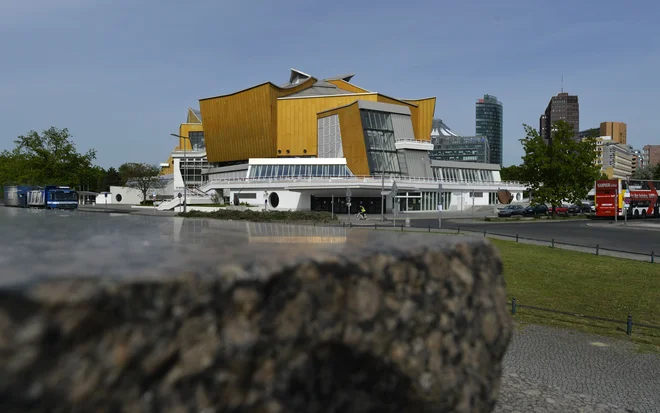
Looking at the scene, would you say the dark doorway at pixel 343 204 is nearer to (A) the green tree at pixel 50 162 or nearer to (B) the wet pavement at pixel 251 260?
(A) the green tree at pixel 50 162

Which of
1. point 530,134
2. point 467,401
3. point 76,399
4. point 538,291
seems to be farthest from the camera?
point 530,134

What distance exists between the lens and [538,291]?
51.5 feet

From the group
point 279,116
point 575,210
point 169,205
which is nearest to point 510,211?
point 575,210

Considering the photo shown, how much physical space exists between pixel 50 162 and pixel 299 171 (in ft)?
99.3

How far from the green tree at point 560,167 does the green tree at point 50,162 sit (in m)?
49.9

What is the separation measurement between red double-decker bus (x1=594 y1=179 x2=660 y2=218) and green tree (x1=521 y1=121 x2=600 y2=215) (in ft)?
5.85

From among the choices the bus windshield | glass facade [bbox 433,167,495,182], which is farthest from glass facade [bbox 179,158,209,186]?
the bus windshield

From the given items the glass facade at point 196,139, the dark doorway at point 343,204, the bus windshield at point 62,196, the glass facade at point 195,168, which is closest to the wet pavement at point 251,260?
the bus windshield at point 62,196

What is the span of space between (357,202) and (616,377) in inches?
2301

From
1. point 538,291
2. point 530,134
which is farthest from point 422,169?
point 538,291

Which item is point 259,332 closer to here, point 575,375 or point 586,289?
point 575,375

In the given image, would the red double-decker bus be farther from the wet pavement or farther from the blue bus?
the blue bus

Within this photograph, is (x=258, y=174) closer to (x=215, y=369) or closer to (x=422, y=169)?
(x=422, y=169)

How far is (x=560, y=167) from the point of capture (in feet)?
166
